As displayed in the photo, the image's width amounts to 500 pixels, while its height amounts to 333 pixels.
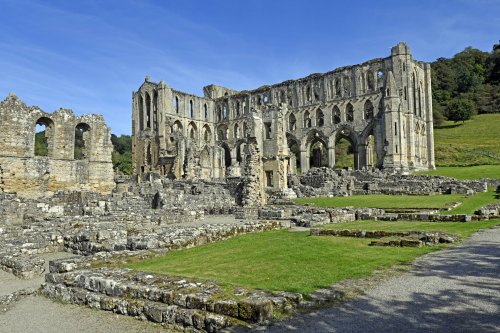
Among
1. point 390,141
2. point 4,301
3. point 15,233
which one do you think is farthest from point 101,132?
point 390,141

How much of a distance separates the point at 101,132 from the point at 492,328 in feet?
91.7

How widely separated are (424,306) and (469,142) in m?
59.8

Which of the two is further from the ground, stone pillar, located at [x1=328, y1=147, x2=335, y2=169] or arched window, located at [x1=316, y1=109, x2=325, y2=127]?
arched window, located at [x1=316, y1=109, x2=325, y2=127]

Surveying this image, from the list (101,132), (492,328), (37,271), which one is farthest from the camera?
(101,132)

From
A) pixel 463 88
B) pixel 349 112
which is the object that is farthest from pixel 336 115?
pixel 463 88

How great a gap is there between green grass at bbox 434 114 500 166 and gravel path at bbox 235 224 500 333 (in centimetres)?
4608

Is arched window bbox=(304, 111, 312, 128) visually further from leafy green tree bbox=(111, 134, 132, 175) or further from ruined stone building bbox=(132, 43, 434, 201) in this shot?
leafy green tree bbox=(111, 134, 132, 175)

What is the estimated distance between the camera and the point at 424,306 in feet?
17.1

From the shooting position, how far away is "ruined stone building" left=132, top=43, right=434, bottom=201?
4566cm

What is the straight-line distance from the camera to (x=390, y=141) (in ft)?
147

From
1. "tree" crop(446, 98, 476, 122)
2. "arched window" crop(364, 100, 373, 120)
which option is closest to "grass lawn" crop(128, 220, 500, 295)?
"arched window" crop(364, 100, 373, 120)

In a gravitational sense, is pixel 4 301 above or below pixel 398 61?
below

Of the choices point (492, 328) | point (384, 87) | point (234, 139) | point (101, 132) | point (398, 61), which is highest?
point (398, 61)

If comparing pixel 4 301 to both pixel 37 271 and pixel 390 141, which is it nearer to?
pixel 37 271
